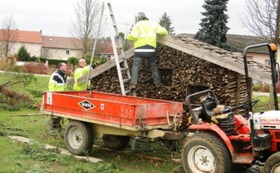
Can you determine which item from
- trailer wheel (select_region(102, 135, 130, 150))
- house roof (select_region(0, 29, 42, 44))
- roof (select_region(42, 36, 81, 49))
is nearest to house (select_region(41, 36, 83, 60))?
roof (select_region(42, 36, 81, 49))

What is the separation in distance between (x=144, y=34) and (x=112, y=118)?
2985 millimetres

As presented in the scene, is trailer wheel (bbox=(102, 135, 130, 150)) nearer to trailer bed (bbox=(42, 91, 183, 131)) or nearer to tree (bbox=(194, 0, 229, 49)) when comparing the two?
trailer bed (bbox=(42, 91, 183, 131))

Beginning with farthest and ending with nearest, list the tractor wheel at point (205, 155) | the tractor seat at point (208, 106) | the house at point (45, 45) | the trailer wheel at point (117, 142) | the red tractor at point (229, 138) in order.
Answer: the house at point (45, 45) < the trailer wheel at point (117, 142) < the tractor seat at point (208, 106) < the tractor wheel at point (205, 155) < the red tractor at point (229, 138)

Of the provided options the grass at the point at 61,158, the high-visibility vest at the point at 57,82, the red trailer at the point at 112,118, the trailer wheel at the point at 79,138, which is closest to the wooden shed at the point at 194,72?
the high-visibility vest at the point at 57,82

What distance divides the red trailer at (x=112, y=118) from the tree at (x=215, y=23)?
23.8 metres

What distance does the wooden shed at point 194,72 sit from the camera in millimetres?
10477

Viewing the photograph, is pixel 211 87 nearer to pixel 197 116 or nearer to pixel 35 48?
pixel 197 116

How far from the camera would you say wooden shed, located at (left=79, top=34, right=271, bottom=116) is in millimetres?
10477

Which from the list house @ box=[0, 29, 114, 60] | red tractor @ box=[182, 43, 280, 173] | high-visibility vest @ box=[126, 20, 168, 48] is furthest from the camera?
house @ box=[0, 29, 114, 60]

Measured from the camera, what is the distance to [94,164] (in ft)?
29.5

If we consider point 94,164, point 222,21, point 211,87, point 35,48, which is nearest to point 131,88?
point 211,87

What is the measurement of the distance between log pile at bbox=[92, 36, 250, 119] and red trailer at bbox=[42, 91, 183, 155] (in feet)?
4.65

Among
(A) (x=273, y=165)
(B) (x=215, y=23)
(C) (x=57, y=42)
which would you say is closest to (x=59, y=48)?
(C) (x=57, y=42)

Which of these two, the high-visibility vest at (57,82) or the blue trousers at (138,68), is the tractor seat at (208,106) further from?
the high-visibility vest at (57,82)
